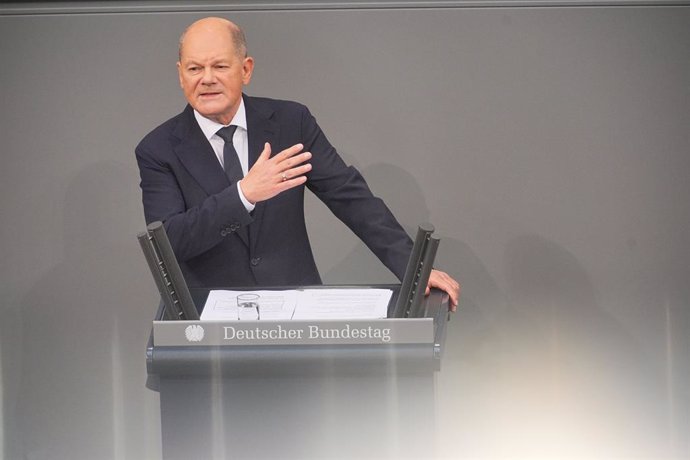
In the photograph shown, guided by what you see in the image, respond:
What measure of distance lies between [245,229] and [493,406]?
4.63 ft

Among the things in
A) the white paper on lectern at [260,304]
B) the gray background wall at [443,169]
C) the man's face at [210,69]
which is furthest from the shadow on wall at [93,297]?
the white paper on lectern at [260,304]

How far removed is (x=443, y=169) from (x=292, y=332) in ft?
→ 7.23

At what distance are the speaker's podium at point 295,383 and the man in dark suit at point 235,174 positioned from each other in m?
0.65

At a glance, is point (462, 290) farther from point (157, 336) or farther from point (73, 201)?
point (157, 336)

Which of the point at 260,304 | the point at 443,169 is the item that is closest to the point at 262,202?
the point at 260,304

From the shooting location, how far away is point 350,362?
3.01 m

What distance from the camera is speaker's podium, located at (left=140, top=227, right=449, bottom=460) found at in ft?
9.86

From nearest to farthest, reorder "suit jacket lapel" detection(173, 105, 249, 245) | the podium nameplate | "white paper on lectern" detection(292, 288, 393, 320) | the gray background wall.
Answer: the podium nameplate
"white paper on lectern" detection(292, 288, 393, 320)
"suit jacket lapel" detection(173, 105, 249, 245)
the gray background wall

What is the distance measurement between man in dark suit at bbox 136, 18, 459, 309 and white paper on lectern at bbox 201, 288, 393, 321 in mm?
355

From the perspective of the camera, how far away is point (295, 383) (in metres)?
3.06

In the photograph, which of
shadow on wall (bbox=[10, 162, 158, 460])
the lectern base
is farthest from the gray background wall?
the lectern base

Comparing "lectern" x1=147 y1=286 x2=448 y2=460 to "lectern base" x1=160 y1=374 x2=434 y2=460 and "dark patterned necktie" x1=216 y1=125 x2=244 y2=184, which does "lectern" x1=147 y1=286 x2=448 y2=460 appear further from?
"dark patterned necktie" x1=216 y1=125 x2=244 y2=184

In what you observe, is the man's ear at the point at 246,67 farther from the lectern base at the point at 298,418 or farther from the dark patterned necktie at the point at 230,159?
the lectern base at the point at 298,418

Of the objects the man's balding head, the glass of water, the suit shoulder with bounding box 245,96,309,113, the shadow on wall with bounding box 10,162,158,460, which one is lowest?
the glass of water
